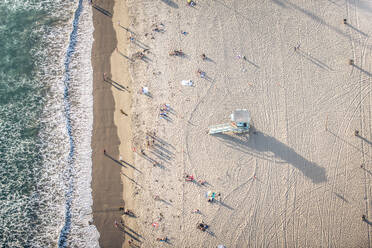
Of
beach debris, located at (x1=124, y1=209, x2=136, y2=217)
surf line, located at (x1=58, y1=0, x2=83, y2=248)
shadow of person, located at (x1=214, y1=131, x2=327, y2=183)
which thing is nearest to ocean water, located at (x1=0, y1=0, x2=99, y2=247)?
surf line, located at (x1=58, y1=0, x2=83, y2=248)

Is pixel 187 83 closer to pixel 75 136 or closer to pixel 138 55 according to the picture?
pixel 138 55

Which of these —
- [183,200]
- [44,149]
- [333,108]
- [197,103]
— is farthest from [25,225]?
[333,108]

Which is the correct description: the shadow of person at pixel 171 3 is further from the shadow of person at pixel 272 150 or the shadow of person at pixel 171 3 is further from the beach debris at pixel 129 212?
the beach debris at pixel 129 212

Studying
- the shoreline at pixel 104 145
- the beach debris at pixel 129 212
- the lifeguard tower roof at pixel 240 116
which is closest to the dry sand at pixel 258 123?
the beach debris at pixel 129 212

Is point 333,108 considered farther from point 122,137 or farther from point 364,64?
point 122,137

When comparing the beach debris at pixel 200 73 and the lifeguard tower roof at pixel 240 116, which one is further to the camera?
the beach debris at pixel 200 73

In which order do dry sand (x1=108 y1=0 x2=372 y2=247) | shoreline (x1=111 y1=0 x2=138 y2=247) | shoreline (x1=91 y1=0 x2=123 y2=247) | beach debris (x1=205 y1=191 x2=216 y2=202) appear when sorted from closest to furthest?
1. dry sand (x1=108 y1=0 x2=372 y2=247)
2. beach debris (x1=205 y1=191 x2=216 y2=202)
3. shoreline (x1=91 y1=0 x2=123 y2=247)
4. shoreline (x1=111 y1=0 x2=138 y2=247)

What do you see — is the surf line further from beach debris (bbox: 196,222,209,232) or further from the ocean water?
beach debris (bbox: 196,222,209,232)
